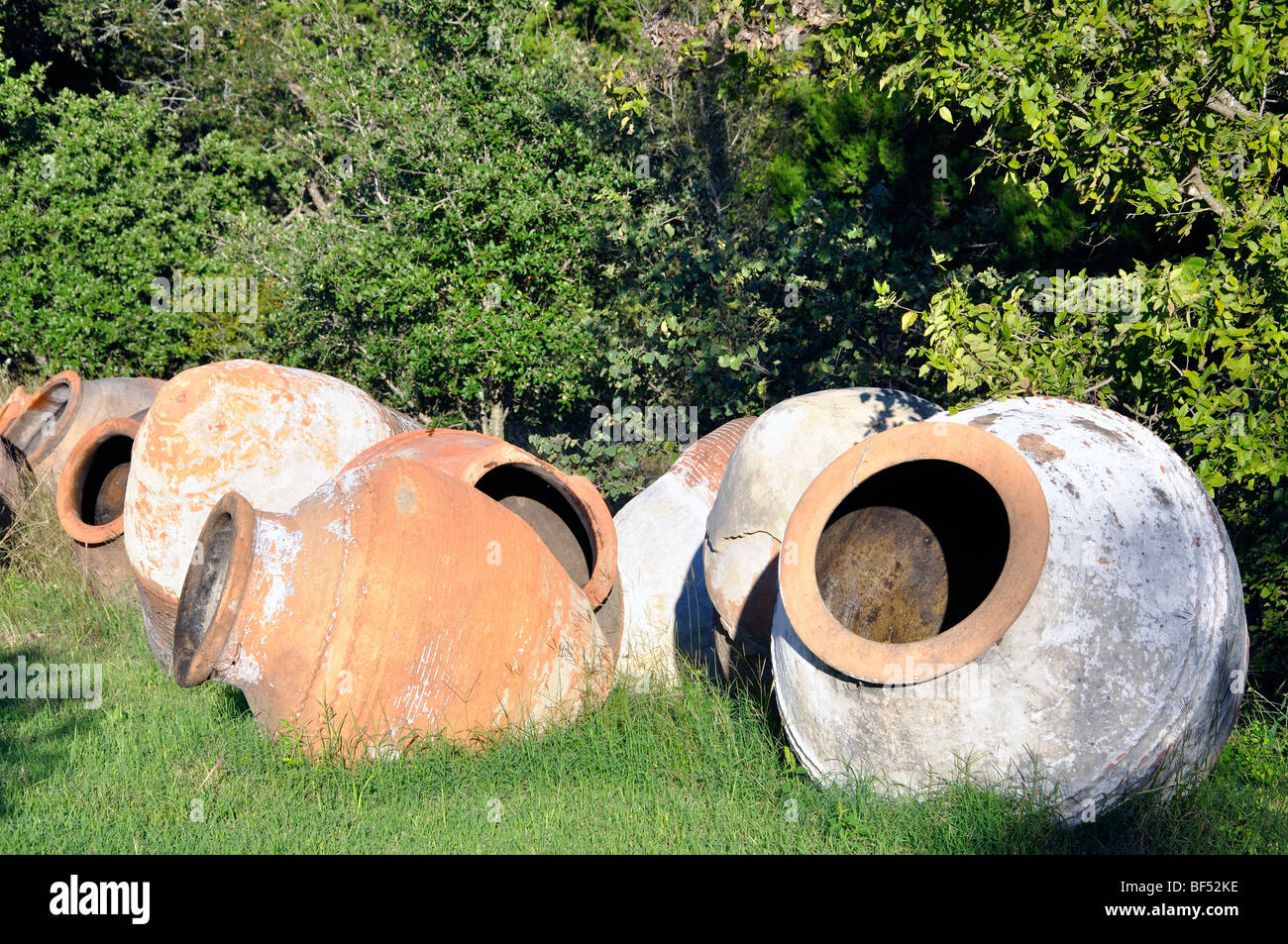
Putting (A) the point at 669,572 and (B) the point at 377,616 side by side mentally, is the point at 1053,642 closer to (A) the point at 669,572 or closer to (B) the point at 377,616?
(B) the point at 377,616

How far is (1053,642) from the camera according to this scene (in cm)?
351

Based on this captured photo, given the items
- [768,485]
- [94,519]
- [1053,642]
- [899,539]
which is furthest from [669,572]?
[94,519]

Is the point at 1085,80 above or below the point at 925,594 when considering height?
above

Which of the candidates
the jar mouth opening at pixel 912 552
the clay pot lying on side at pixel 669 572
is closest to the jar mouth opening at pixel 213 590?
the clay pot lying on side at pixel 669 572

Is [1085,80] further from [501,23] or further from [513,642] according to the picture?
[501,23]

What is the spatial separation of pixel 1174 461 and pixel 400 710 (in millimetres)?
3132

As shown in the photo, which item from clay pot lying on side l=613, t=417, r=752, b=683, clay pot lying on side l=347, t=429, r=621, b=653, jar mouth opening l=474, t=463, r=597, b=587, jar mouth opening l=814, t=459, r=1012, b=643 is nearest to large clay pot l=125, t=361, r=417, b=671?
clay pot lying on side l=347, t=429, r=621, b=653

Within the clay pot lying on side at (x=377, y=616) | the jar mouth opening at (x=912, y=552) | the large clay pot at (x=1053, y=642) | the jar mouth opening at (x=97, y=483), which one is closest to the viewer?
the large clay pot at (x=1053, y=642)

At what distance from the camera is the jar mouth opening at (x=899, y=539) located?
3855 mm

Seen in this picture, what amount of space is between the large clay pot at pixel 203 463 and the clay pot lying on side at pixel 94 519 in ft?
3.09

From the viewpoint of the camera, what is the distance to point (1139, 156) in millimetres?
4422

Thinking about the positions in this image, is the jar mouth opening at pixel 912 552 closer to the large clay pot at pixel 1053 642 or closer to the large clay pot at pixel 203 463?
the large clay pot at pixel 1053 642
